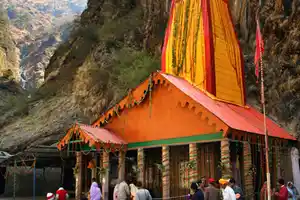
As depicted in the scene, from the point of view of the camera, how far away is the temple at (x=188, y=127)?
41.7 feet

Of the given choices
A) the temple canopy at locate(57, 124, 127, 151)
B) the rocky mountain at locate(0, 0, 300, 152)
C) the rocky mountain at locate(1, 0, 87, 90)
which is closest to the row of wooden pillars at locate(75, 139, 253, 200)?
the temple canopy at locate(57, 124, 127, 151)

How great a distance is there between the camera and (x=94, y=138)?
13680 mm

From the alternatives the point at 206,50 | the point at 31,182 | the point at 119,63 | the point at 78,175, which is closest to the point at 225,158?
the point at 206,50

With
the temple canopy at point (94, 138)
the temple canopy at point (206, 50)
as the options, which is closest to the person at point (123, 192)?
the temple canopy at point (94, 138)

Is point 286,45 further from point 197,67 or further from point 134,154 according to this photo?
point 134,154

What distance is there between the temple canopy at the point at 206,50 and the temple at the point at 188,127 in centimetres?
5

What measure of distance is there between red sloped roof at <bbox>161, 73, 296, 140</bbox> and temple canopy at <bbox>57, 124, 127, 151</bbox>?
3.24 metres

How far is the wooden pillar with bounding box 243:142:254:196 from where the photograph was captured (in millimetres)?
12664

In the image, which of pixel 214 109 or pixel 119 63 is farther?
pixel 119 63

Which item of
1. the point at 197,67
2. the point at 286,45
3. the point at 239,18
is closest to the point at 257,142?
the point at 197,67

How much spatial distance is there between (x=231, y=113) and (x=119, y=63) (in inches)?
655

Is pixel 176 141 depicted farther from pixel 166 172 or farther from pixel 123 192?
pixel 123 192

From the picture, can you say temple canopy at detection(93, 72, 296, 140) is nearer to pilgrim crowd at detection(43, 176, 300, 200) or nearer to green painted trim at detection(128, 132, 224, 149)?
green painted trim at detection(128, 132, 224, 149)

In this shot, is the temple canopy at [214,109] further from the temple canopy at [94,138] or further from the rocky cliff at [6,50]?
the rocky cliff at [6,50]
